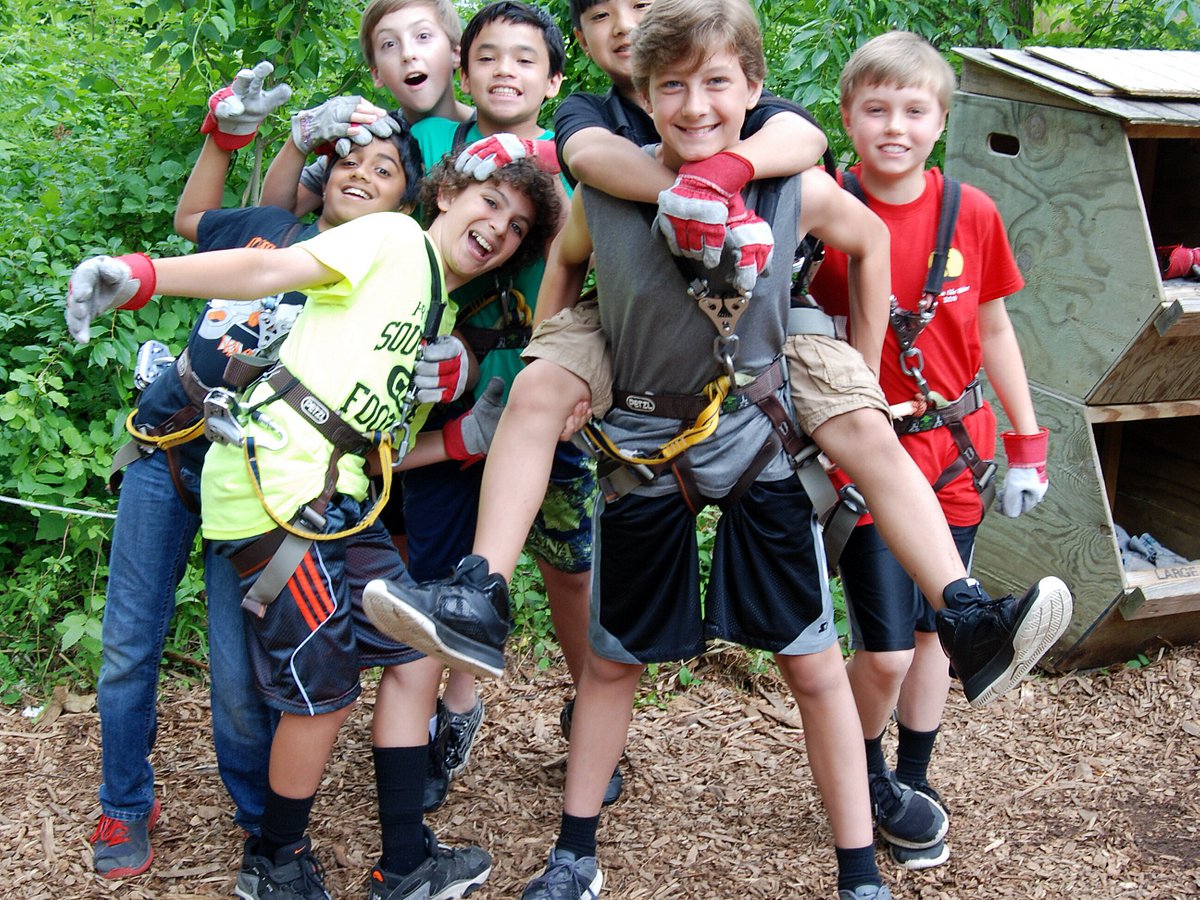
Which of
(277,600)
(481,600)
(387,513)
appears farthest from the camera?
(387,513)

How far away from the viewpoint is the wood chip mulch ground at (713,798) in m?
3.15

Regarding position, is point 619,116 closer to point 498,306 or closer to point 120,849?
point 498,306

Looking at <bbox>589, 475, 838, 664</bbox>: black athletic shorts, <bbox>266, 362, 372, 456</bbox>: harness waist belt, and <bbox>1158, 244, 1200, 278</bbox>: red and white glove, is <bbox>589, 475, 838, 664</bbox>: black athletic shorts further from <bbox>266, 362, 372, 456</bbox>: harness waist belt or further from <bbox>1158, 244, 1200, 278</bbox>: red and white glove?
<bbox>1158, 244, 1200, 278</bbox>: red and white glove

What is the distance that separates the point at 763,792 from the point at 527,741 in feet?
2.57

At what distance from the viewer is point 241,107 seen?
2.87 metres

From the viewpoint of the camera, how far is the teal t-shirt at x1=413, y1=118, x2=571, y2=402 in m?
3.02

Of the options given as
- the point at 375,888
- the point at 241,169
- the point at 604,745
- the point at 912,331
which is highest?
the point at 241,169

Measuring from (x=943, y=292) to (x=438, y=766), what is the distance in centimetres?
196

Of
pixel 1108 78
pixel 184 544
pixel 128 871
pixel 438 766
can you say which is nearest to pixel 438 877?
pixel 438 766

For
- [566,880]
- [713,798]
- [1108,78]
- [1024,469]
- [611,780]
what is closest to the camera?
[566,880]

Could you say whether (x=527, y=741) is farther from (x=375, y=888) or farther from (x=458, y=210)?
(x=458, y=210)

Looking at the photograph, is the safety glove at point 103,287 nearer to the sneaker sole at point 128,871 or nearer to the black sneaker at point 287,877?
the black sneaker at point 287,877

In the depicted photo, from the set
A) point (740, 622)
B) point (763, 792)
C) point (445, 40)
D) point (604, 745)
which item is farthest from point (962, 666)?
point (445, 40)

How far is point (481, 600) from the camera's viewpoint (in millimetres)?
2375
